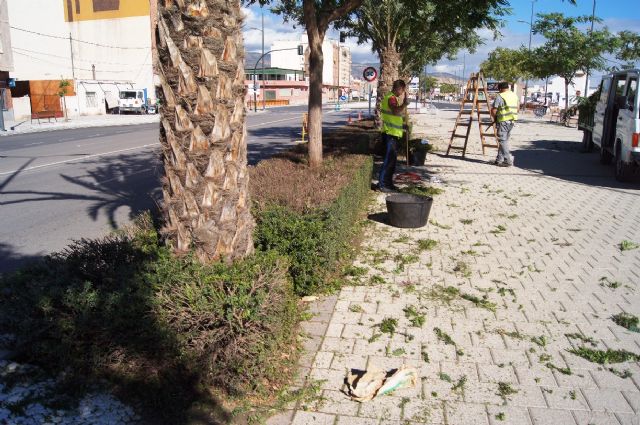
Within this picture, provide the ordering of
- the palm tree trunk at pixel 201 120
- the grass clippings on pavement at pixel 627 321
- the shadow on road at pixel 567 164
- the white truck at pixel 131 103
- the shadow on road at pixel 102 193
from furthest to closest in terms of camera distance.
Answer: the white truck at pixel 131 103
the shadow on road at pixel 567 164
the shadow on road at pixel 102 193
the grass clippings on pavement at pixel 627 321
the palm tree trunk at pixel 201 120

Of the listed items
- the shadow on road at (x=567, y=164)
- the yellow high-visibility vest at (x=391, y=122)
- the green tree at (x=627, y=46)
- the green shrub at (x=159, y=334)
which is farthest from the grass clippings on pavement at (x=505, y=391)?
the green tree at (x=627, y=46)

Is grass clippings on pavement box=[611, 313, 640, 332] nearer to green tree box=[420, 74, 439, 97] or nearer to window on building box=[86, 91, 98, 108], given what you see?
window on building box=[86, 91, 98, 108]

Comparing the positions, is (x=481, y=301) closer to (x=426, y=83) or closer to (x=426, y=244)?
(x=426, y=244)

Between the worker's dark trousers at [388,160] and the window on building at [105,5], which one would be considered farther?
the window on building at [105,5]

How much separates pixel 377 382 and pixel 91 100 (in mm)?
53019

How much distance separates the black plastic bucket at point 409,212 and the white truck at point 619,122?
5468 millimetres

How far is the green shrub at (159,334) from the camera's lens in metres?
3.02

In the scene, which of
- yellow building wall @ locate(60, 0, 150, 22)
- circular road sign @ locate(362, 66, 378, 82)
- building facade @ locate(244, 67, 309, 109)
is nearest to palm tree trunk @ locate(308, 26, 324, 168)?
circular road sign @ locate(362, 66, 378, 82)

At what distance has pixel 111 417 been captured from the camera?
2.89 m

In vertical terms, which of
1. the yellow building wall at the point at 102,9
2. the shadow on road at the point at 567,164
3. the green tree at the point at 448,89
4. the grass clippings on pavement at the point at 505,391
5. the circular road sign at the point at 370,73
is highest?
the yellow building wall at the point at 102,9

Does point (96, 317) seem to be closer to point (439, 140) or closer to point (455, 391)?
point (455, 391)

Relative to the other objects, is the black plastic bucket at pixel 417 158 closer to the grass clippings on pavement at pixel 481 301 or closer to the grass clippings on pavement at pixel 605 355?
the grass clippings on pavement at pixel 481 301

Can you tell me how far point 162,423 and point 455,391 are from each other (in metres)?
1.80

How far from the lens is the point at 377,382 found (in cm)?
331
